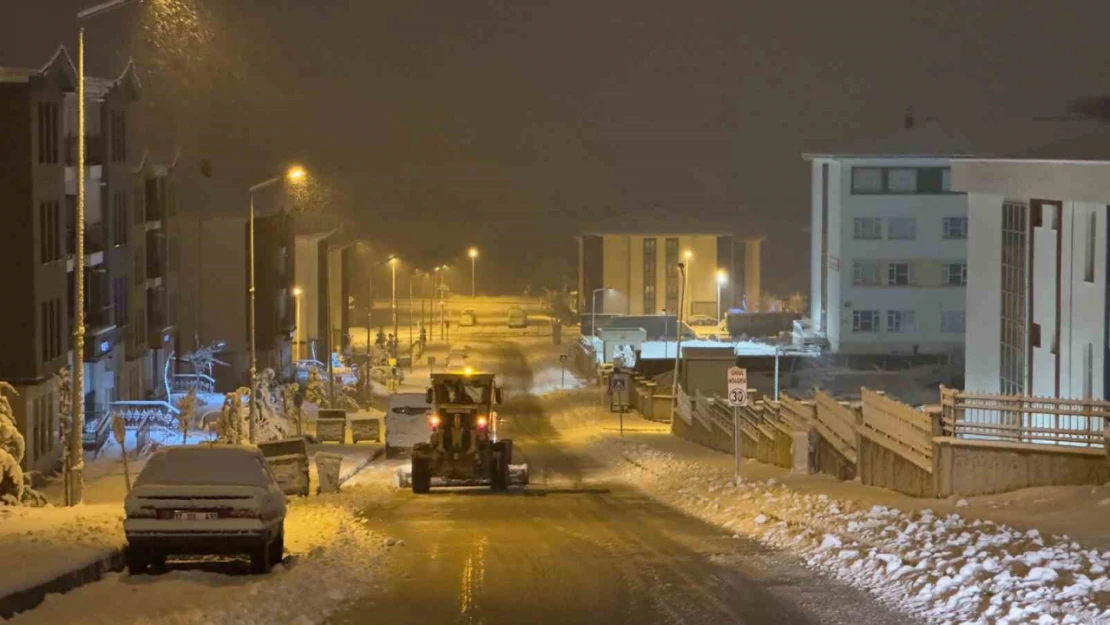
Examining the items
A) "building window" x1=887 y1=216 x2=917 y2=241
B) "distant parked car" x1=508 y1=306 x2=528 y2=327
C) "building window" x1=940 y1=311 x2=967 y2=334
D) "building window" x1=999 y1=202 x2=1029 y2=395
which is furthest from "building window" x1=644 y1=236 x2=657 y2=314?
"building window" x1=999 y1=202 x2=1029 y2=395

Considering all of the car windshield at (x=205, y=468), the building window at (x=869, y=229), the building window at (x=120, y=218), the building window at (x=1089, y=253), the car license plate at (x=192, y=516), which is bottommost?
the car license plate at (x=192, y=516)

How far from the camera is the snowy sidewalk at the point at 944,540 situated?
13883 millimetres

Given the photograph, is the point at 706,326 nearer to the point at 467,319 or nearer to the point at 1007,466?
the point at 467,319

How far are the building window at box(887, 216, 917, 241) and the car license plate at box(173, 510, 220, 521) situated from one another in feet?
259

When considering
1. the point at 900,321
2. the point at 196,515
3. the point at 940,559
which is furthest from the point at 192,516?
the point at 900,321

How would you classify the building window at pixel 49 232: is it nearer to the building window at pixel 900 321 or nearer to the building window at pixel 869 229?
the building window at pixel 869 229

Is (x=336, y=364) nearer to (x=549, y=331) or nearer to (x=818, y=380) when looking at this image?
(x=818, y=380)

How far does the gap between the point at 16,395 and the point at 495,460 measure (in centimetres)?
1328

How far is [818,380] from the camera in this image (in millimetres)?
84312

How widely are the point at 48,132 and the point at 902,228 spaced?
6197 centimetres

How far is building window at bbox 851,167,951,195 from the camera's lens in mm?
90625

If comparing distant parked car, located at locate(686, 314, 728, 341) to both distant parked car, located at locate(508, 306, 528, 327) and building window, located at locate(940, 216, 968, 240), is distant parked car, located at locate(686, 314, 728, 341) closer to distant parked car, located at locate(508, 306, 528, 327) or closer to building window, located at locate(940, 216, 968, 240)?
distant parked car, located at locate(508, 306, 528, 327)

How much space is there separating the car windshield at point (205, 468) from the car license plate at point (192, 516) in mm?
365

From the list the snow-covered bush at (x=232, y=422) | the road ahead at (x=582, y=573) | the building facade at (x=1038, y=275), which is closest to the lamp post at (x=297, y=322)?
the snow-covered bush at (x=232, y=422)
